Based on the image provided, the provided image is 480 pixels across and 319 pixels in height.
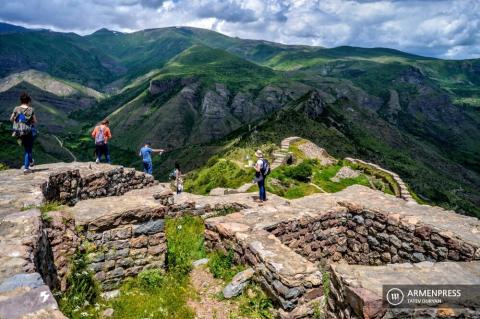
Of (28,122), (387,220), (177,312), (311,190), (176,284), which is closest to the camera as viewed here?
(177,312)

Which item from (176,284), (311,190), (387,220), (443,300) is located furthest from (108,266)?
(311,190)

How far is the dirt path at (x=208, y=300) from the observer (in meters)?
8.77

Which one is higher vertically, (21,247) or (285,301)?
(21,247)

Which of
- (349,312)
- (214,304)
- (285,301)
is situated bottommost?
(214,304)

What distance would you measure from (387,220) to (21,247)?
9.49 meters

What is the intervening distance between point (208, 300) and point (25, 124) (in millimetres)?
9164

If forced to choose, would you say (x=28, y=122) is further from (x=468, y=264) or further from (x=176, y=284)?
(x=468, y=264)

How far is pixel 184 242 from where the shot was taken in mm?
12555

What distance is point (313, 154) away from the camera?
5044cm

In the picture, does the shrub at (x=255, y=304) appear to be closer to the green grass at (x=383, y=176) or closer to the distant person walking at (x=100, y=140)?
the distant person walking at (x=100, y=140)

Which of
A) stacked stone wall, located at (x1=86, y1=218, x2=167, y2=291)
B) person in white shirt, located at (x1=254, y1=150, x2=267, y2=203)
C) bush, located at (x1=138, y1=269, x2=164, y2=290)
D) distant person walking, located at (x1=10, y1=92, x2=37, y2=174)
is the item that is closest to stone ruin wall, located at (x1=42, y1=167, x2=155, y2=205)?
distant person walking, located at (x1=10, y1=92, x2=37, y2=174)

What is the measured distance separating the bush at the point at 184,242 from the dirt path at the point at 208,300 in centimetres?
52

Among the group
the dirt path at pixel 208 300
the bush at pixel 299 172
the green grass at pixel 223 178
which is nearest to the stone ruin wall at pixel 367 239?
the dirt path at pixel 208 300

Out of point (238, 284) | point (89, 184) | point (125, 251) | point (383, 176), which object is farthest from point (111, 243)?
point (383, 176)
